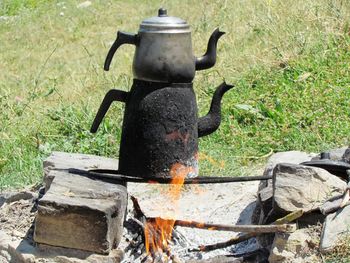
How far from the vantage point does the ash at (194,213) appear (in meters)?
4.77

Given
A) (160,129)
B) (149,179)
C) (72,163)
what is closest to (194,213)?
(72,163)

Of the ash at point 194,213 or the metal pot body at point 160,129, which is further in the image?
the ash at point 194,213

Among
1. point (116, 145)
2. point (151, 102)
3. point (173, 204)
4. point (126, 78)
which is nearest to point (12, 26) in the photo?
point (126, 78)

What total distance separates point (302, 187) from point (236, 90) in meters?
3.35

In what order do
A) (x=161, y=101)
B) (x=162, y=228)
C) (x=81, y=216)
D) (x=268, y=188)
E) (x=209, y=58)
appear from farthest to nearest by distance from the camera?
(x=268, y=188), (x=162, y=228), (x=209, y=58), (x=161, y=101), (x=81, y=216)

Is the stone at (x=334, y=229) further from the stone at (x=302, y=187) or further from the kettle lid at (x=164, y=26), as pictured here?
the kettle lid at (x=164, y=26)

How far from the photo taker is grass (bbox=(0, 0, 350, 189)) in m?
6.77

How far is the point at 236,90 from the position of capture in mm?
7828

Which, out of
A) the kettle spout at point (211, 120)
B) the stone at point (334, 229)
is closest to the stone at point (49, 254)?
the kettle spout at point (211, 120)

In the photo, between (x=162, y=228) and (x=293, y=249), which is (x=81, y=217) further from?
(x=293, y=249)

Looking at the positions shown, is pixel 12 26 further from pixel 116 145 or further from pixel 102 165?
pixel 102 165

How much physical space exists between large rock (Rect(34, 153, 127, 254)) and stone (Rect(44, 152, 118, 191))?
0.51 meters

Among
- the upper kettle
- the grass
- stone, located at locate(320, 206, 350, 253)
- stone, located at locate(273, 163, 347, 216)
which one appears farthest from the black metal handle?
the grass

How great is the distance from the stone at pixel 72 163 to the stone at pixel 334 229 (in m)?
1.48
